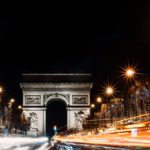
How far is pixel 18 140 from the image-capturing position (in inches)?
829

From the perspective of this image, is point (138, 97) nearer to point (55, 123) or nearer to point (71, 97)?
point (71, 97)

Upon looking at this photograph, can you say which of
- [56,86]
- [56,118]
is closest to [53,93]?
[56,86]

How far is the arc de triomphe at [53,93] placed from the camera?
87.2 metres

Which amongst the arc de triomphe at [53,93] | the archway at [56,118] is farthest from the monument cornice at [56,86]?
the archway at [56,118]

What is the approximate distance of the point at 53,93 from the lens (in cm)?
9075

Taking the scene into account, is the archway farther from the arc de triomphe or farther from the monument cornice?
the monument cornice

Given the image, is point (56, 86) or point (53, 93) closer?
point (56, 86)

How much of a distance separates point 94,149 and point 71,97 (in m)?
77.6

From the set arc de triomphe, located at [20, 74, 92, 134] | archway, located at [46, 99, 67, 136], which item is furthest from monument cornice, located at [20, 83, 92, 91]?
archway, located at [46, 99, 67, 136]

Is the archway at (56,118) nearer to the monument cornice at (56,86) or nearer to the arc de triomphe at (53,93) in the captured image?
the arc de triomphe at (53,93)

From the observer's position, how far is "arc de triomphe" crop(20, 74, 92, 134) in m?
87.2

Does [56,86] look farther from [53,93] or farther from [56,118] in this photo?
[56,118]

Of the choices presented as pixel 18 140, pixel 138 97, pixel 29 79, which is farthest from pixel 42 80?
pixel 18 140

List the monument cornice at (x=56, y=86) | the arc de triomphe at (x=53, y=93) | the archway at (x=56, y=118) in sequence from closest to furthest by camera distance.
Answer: the monument cornice at (x=56, y=86)
the arc de triomphe at (x=53, y=93)
the archway at (x=56, y=118)
